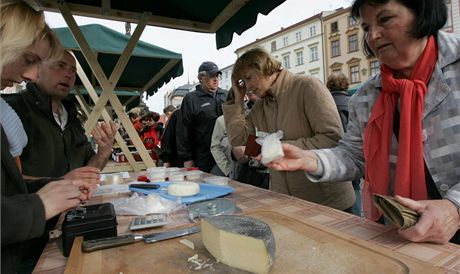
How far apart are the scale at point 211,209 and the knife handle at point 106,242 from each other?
0.98 ft

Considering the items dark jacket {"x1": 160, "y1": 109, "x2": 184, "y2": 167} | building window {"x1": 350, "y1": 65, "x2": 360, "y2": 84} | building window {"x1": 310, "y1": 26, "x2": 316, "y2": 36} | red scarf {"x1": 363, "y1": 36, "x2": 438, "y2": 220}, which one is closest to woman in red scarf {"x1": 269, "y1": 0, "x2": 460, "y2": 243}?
red scarf {"x1": 363, "y1": 36, "x2": 438, "y2": 220}

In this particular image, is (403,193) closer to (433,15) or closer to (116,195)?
(433,15)

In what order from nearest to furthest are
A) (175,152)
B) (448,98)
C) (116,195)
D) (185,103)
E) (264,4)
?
(448,98) → (116,195) → (264,4) → (185,103) → (175,152)

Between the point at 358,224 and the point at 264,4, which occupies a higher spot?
the point at 264,4

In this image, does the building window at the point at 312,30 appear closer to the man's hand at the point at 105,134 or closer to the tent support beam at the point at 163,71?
the tent support beam at the point at 163,71

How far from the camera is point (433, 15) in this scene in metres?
1.20

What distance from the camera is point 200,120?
Answer: 12.5 feet

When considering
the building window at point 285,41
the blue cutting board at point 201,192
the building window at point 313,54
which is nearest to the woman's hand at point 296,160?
the blue cutting board at point 201,192

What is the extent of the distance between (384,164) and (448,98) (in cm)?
35

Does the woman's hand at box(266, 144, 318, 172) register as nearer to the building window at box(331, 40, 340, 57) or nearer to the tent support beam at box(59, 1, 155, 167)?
the tent support beam at box(59, 1, 155, 167)

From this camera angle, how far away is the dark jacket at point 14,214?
0.84 meters

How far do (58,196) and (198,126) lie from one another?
2.86m

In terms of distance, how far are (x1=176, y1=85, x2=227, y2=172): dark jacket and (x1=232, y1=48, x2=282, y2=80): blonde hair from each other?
1.57m

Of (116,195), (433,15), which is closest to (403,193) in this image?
(433,15)
